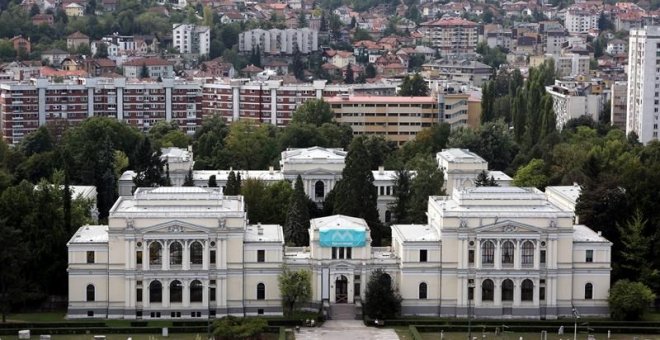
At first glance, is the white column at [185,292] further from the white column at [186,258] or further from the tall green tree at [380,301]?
the tall green tree at [380,301]

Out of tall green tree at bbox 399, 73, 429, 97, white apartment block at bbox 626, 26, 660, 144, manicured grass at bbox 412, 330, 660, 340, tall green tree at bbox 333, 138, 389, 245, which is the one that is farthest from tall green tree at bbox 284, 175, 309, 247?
tall green tree at bbox 399, 73, 429, 97

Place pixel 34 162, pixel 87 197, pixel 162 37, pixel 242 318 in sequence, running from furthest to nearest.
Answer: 1. pixel 162 37
2. pixel 34 162
3. pixel 87 197
4. pixel 242 318

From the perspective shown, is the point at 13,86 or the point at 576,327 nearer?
the point at 576,327

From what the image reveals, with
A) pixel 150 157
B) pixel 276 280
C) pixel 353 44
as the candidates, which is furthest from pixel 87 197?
pixel 353 44

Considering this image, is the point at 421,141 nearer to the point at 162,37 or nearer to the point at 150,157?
the point at 150,157

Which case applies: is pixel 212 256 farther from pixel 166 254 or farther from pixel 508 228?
pixel 508 228
